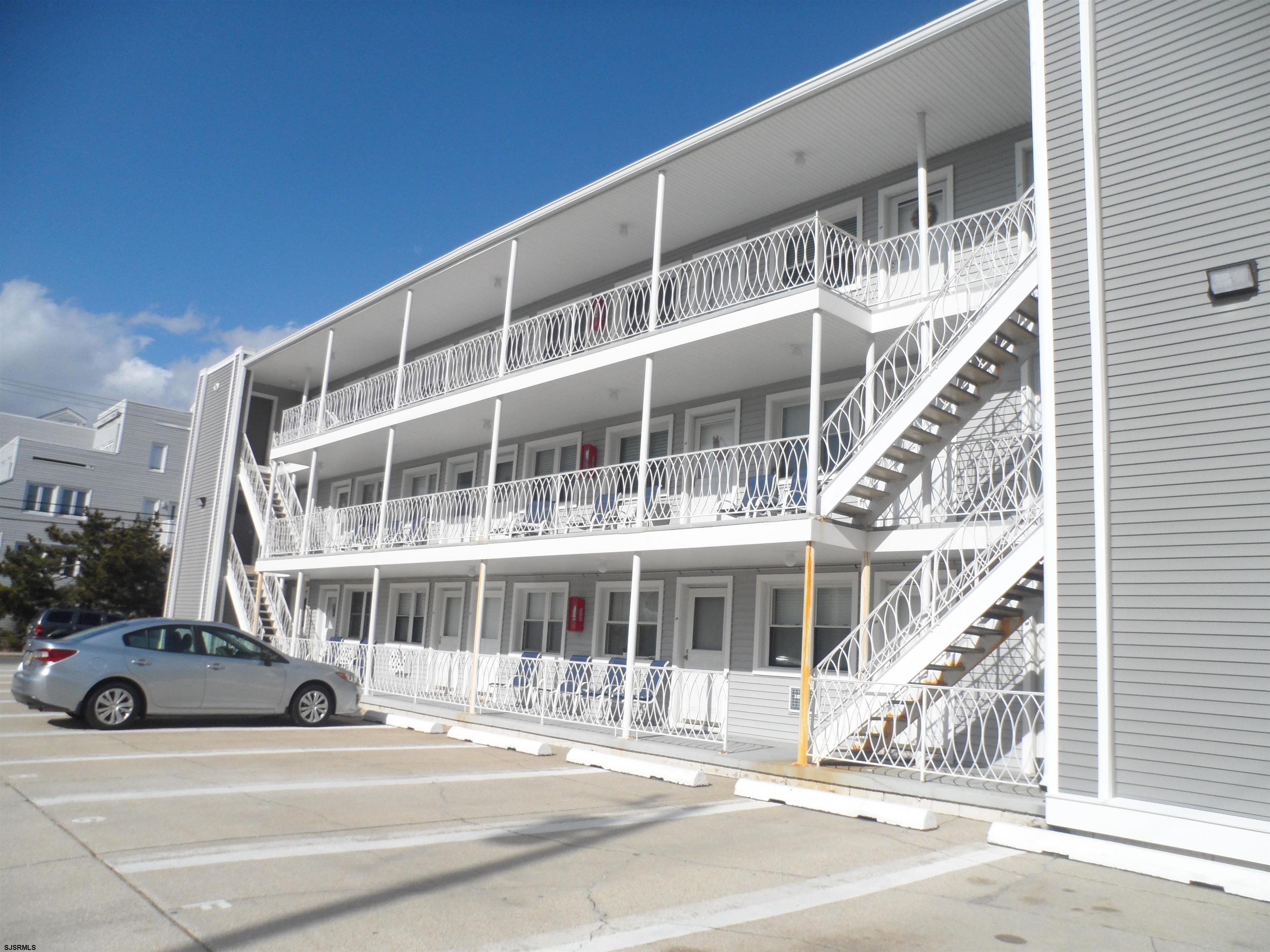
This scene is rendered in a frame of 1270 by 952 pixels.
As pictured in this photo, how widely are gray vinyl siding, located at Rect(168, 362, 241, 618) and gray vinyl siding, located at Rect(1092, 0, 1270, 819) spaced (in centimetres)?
2330

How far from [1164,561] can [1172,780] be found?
1.72 m

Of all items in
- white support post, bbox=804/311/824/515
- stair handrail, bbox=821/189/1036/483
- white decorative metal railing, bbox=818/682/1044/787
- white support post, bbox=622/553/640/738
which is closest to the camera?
white decorative metal railing, bbox=818/682/1044/787

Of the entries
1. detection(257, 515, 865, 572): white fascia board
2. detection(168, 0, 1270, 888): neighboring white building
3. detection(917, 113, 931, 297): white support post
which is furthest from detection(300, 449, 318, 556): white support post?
detection(917, 113, 931, 297): white support post

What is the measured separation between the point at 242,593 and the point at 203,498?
3.76 meters

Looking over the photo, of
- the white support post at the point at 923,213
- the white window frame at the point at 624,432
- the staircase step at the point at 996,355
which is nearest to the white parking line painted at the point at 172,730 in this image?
the white window frame at the point at 624,432

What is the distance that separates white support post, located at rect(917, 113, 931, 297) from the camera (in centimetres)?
1186

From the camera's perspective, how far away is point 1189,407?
7.53 meters

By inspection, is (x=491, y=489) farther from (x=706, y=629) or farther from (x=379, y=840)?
(x=379, y=840)

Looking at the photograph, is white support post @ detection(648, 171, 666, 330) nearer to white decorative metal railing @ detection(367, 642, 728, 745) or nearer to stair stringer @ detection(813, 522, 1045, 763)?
white decorative metal railing @ detection(367, 642, 728, 745)

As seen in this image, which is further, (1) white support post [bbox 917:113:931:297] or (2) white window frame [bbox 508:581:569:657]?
(2) white window frame [bbox 508:581:569:657]

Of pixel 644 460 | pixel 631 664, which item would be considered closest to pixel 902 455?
pixel 644 460

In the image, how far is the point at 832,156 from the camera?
13375mm

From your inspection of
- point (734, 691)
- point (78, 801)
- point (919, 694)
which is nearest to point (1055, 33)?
point (919, 694)

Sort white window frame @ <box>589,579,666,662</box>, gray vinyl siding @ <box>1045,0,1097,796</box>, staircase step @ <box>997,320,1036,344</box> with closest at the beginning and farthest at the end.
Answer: gray vinyl siding @ <box>1045,0,1097,796</box> → staircase step @ <box>997,320,1036,344</box> → white window frame @ <box>589,579,666,662</box>
